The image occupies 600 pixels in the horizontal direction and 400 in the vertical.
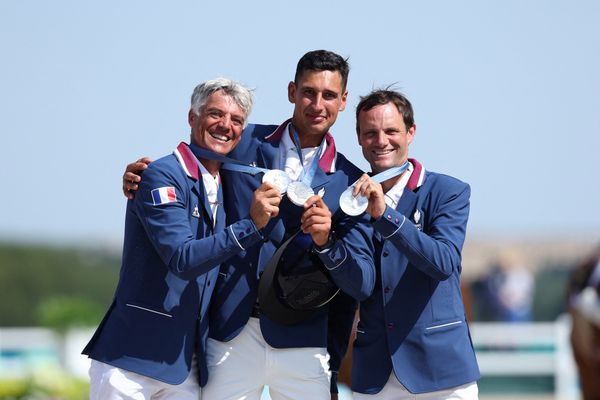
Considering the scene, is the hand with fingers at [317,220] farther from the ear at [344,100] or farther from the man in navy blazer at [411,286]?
the ear at [344,100]

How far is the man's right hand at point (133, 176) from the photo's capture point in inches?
163

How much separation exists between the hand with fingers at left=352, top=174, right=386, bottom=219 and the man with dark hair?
151 millimetres

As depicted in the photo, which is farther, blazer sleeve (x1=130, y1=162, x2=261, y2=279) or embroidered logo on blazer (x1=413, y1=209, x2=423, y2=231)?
embroidered logo on blazer (x1=413, y1=209, x2=423, y2=231)

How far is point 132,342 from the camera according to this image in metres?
4.03

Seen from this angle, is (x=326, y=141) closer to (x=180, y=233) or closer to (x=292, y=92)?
(x=292, y=92)

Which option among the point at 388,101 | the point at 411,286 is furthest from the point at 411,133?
the point at 411,286

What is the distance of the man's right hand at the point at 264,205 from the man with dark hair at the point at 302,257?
9cm

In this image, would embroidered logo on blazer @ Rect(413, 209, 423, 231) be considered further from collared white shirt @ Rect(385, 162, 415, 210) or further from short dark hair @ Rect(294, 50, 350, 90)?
short dark hair @ Rect(294, 50, 350, 90)

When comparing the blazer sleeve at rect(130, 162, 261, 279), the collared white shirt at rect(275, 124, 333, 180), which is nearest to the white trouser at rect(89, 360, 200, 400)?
the blazer sleeve at rect(130, 162, 261, 279)

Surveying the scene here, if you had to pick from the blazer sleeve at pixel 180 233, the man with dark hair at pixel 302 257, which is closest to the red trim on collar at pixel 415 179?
the man with dark hair at pixel 302 257

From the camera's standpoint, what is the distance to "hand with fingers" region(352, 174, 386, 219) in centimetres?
395

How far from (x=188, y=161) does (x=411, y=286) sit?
94 centimetres

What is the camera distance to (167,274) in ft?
13.4

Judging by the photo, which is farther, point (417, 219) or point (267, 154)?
point (267, 154)
